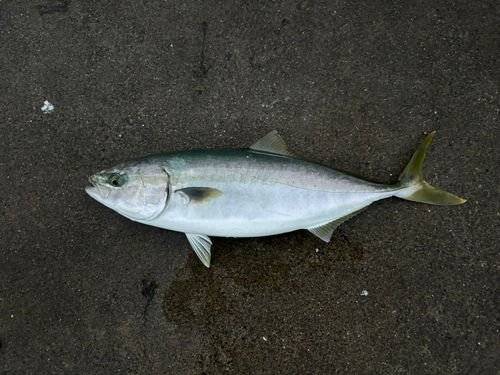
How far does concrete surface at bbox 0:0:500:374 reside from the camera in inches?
104

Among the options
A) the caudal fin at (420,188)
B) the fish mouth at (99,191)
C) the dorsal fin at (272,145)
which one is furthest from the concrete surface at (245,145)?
the fish mouth at (99,191)

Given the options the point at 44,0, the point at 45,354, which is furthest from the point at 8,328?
the point at 44,0

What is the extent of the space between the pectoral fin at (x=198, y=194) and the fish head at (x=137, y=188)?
0.14m

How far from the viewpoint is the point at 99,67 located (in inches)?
113

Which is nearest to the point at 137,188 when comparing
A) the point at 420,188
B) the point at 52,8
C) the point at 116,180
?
the point at 116,180

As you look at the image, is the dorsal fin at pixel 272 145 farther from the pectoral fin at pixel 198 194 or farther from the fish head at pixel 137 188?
the fish head at pixel 137 188

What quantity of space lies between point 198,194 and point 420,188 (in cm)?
188

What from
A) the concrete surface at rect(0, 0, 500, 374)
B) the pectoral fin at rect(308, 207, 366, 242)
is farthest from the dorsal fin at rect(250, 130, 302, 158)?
the pectoral fin at rect(308, 207, 366, 242)

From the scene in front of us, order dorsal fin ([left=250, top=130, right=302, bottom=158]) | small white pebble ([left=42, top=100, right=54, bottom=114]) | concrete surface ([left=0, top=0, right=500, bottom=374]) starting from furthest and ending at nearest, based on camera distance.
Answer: small white pebble ([left=42, top=100, right=54, bottom=114]) < concrete surface ([left=0, top=0, right=500, bottom=374]) < dorsal fin ([left=250, top=130, right=302, bottom=158])

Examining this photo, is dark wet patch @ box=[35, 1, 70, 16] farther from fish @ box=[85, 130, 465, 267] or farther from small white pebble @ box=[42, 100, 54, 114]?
fish @ box=[85, 130, 465, 267]

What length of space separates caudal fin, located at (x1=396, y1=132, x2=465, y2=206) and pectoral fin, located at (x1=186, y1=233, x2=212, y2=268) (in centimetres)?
170

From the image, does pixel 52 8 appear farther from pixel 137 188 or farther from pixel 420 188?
pixel 420 188

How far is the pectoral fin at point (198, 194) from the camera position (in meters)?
2.30

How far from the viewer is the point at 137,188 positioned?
233cm
